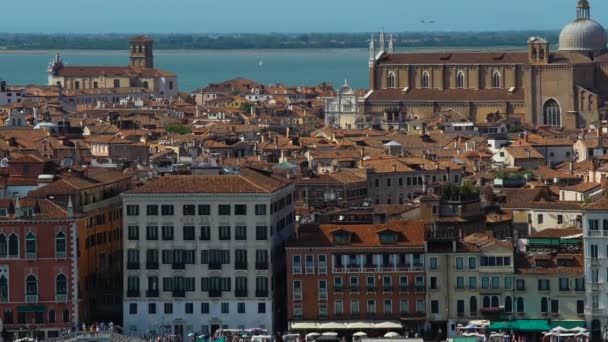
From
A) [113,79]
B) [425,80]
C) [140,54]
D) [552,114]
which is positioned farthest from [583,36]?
[140,54]

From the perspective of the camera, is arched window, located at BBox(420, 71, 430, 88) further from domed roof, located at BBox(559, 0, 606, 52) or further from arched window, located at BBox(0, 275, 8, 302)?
arched window, located at BBox(0, 275, 8, 302)

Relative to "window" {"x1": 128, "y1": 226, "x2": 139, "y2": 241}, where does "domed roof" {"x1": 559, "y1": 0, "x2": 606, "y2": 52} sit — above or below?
above

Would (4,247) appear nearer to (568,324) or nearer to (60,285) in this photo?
(60,285)

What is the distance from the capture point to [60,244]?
41.2m

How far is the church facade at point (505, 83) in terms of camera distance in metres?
102

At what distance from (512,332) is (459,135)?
44.1 m

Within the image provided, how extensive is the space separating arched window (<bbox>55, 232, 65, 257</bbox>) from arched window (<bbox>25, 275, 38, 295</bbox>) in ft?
1.96

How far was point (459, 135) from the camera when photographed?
83.8 m

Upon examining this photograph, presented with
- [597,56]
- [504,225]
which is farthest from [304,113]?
[504,225]

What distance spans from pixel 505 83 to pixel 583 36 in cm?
557

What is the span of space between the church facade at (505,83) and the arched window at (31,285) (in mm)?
56023

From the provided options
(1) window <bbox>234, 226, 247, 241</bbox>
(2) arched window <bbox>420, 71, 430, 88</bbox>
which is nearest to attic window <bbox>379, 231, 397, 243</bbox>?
(1) window <bbox>234, 226, 247, 241</bbox>

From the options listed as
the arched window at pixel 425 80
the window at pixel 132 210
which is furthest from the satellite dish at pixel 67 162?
the arched window at pixel 425 80

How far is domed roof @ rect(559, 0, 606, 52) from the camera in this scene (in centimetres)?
11144
